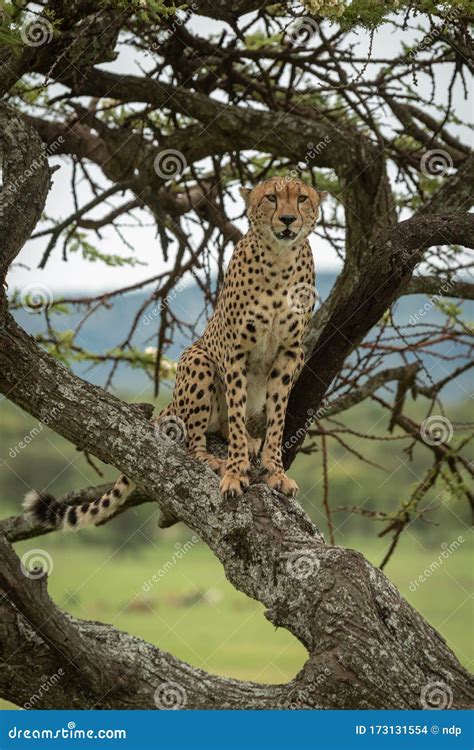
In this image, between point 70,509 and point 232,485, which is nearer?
point 232,485

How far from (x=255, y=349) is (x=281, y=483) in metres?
0.58

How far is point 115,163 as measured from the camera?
237 inches

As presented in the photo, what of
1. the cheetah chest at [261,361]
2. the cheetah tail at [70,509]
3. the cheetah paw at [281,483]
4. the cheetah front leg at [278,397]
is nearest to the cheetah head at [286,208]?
the cheetah chest at [261,361]

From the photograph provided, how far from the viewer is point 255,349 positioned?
4.09m

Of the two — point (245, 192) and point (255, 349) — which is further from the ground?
point (245, 192)

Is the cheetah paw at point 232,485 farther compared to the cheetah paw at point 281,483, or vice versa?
the cheetah paw at point 281,483

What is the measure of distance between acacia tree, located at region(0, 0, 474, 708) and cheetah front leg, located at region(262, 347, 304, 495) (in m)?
0.15

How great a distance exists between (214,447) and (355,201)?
5.68 ft

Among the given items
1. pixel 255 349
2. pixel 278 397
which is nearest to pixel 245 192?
pixel 255 349

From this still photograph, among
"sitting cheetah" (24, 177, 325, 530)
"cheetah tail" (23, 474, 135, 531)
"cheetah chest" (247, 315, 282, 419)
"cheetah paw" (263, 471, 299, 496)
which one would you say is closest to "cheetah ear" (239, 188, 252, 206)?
"sitting cheetah" (24, 177, 325, 530)

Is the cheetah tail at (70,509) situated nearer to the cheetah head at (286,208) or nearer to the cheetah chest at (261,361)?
the cheetah chest at (261,361)

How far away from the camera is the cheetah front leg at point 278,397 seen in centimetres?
400

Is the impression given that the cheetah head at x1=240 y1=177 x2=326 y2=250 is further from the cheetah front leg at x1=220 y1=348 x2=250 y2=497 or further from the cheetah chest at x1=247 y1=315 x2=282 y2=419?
the cheetah front leg at x1=220 y1=348 x2=250 y2=497

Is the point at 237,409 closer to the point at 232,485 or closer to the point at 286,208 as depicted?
the point at 232,485
